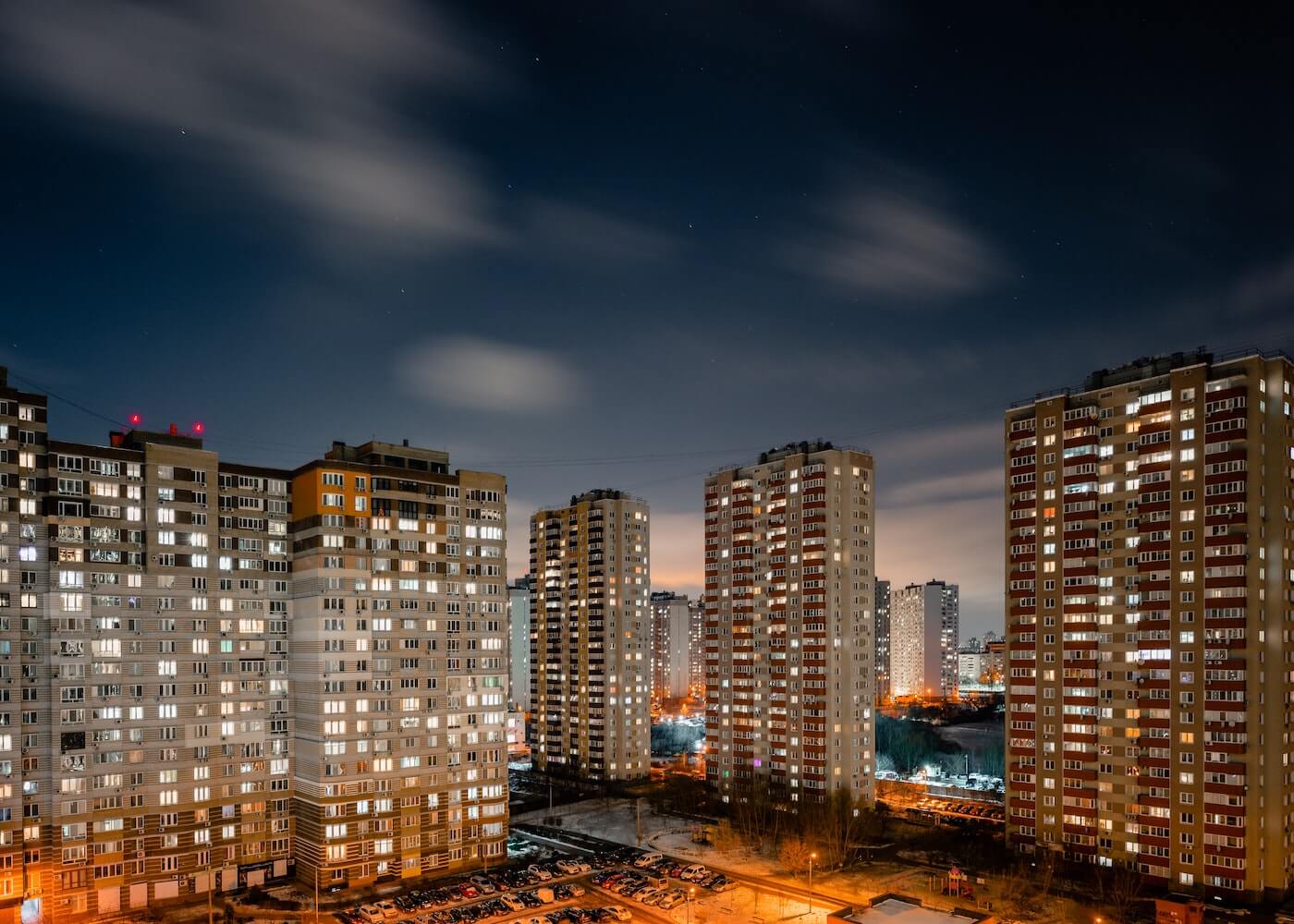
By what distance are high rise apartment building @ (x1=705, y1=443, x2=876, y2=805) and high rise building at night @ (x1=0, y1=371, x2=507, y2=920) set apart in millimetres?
43614

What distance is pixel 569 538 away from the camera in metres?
164

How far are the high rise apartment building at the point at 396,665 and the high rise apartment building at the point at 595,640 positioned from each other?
179 feet

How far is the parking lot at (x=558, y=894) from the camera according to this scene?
275 ft

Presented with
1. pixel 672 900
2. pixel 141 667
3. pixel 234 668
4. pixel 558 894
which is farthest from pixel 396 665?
pixel 672 900

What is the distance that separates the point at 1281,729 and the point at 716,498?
7810 centimetres

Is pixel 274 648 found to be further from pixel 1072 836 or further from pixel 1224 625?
pixel 1224 625

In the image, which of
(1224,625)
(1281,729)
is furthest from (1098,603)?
(1281,729)

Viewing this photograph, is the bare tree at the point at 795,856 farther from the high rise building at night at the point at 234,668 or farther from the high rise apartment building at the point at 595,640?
the high rise apartment building at the point at 595,640

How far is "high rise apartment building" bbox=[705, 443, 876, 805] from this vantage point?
123 m

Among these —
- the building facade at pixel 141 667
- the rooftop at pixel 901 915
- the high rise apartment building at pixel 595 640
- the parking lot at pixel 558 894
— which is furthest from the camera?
the high rise apartment building at pixel 595 640

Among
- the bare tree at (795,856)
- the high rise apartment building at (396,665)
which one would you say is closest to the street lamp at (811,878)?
the bare tree at (795,856)

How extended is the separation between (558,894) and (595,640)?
68.3 metres

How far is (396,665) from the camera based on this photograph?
94.9 metres

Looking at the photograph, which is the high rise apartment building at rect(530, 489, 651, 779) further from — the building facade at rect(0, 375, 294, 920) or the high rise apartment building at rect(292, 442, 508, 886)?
the building facade at rect(0, 375, 294, 920)
